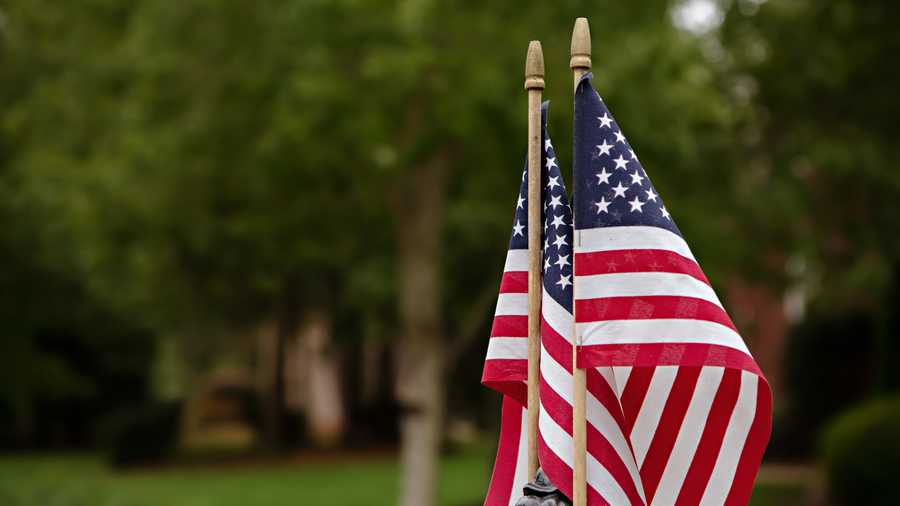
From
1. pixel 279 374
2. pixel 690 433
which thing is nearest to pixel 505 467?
pixel 690 433

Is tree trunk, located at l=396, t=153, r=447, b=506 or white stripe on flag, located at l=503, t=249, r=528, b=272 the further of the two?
tree trunk, located at l=396, t=153, r=447, b=506

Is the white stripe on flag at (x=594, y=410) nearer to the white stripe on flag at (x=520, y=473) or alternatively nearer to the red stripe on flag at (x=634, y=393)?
the red stripe on flag at (x=634, y=393)

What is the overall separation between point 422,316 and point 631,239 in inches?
350

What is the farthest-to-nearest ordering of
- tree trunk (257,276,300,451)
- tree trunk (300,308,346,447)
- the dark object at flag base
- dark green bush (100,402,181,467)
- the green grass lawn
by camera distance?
tree trunk (300,308,346,447) < tree trunk (257,276,300,451) < dark green bush (100,402,181,467) < the green grass lawn < the dark object at flag base

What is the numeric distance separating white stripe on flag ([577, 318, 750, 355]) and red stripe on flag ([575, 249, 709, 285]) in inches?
6.7

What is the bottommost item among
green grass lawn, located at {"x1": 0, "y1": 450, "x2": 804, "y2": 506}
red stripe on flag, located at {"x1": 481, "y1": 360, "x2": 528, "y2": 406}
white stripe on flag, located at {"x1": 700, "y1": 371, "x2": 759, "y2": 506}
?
green grass lawn, located at {"x1": 0, "y1": 450, "x2": 804, "y2": 506}

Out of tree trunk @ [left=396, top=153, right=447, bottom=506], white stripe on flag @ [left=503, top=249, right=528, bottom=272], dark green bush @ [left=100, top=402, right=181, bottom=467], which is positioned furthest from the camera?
dark green bush @ [left=100, top=402, right=181, bottom=467]

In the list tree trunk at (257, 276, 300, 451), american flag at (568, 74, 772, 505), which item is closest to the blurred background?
tree trunk at (257, 276, 300, 451)

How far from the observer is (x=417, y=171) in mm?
12500

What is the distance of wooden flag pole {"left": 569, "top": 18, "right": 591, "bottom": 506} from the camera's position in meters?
3.69

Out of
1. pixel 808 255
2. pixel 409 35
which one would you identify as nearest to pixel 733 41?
pixel 808 255

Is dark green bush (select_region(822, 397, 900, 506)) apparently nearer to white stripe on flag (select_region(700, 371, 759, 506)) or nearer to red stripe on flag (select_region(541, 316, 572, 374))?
white stripe on flag (select_region(700, 371, 759, 506))

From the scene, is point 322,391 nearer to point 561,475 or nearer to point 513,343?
point 513,343

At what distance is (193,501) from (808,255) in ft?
32.2
